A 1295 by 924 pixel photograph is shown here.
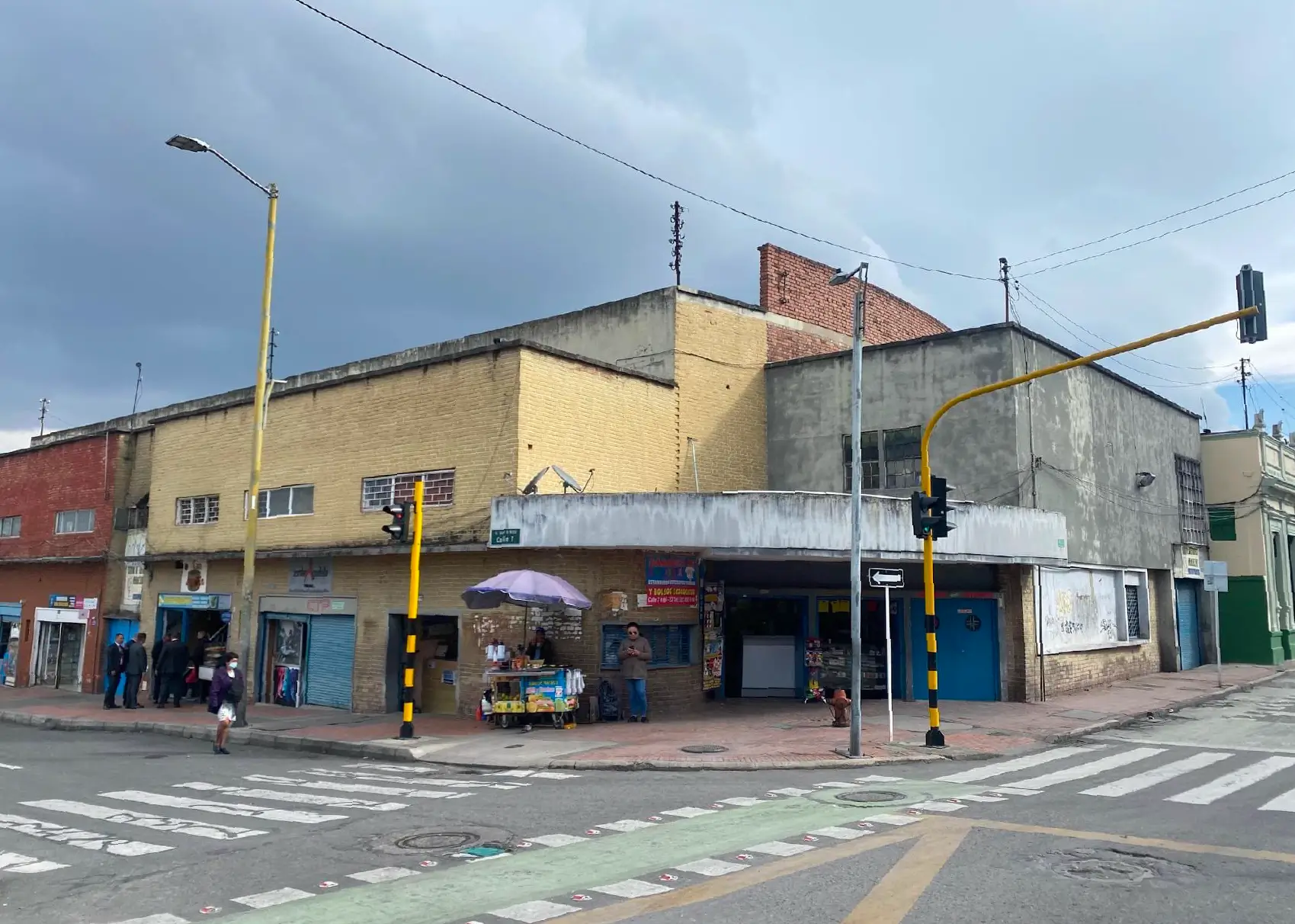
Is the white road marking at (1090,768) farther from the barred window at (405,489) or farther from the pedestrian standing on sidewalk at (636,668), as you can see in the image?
the barred window at (405,489)

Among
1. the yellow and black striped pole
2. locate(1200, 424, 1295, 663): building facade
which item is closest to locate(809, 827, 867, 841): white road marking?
the yellow and black striped pole

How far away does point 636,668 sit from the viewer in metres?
17.2

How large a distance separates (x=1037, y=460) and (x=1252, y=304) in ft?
33.3

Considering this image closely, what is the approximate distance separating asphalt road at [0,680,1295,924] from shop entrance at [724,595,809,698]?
732 cm

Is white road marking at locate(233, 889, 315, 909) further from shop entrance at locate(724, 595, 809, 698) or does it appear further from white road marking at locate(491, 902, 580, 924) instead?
shop entrance at locate(724, 595, 809, 698)

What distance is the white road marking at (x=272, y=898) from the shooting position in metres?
6.88

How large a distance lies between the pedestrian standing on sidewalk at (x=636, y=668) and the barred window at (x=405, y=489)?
446 centimetres

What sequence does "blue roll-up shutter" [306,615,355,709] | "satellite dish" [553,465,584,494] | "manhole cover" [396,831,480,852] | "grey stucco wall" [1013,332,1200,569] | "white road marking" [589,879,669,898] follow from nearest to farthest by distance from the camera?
"white road marking" [589,879,669,898]
"manhole cover" [396,831,480,852]
"satellite dish" [553,465,584,494]
"blue roll-up shutter" [306,615,355,709]
"grey stucco wall" [1013,332,1200,569]

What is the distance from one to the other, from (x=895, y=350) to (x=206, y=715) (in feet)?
55.5

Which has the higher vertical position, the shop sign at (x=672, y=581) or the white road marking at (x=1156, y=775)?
the shop sign at (x=672, y=581)

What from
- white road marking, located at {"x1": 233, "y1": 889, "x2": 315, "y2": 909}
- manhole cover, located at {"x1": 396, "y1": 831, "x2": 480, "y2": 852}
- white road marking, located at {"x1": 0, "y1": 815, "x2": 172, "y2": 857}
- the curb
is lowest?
white road marking, located at {"x1": 0, "y1": 815, "x2": 172, "y2": 857}

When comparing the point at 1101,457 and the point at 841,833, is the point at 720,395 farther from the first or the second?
the point at 841,833

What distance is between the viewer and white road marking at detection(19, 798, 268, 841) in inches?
363

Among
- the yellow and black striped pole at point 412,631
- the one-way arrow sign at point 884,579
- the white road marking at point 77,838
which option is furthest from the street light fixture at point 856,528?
the white road marking at point 77,838
